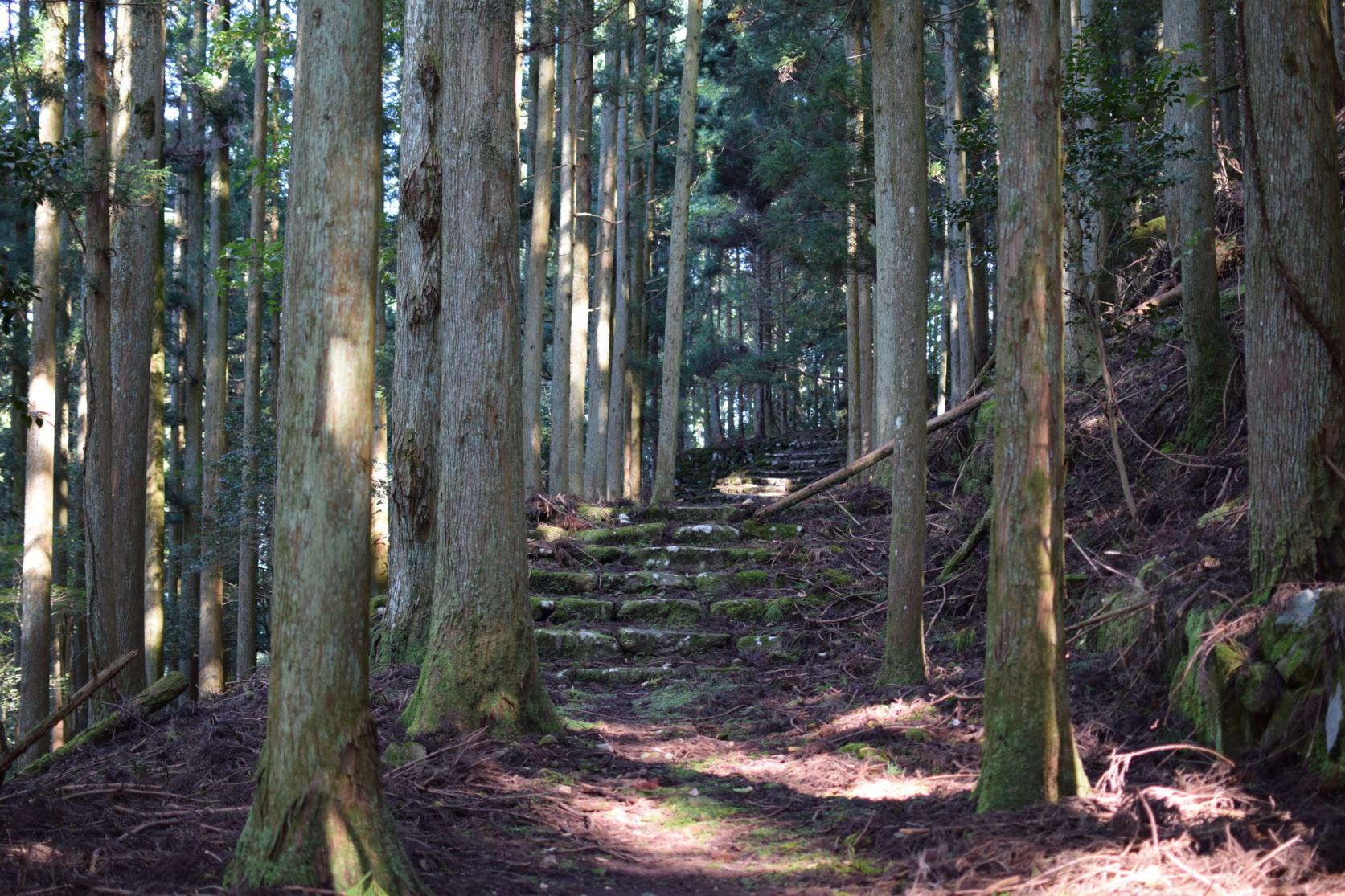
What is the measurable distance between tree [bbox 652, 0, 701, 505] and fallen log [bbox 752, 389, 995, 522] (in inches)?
72.4

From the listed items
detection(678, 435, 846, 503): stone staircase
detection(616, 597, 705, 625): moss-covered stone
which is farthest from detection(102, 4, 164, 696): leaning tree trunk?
detection(678, 435, 846, 503): stone staircase

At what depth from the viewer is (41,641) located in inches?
491

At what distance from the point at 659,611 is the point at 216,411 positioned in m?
11.0

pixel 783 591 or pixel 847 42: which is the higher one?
pixel 847 42

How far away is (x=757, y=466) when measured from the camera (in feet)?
93.0

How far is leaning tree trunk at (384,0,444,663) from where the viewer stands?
8.36 meters

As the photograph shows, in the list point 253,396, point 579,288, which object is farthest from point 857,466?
point 253,396

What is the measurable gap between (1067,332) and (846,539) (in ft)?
12.0

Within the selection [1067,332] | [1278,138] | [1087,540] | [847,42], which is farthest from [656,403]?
[1278,138]

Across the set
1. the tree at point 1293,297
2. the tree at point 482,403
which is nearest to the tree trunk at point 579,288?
the tree at point 482,403

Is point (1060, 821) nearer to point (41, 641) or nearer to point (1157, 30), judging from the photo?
point (41, 641)

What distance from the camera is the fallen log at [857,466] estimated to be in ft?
42.4

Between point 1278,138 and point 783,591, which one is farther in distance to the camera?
point 783,591

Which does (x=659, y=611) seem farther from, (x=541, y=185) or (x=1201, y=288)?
(x=541, y=185)
